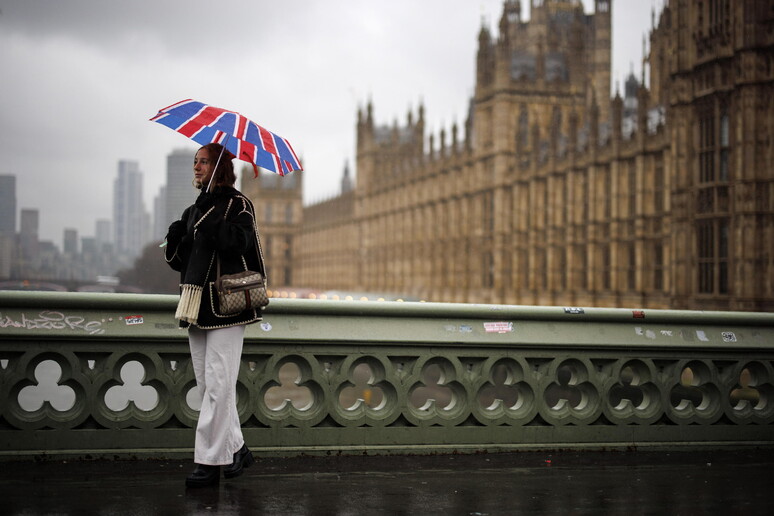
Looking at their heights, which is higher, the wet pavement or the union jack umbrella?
the union jack umbrella

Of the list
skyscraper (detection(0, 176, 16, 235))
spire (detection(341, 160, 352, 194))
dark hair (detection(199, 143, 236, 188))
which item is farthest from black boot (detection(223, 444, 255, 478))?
spire (detection(341, 160, 352, 194))

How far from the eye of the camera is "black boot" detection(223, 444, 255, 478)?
4.39 metres

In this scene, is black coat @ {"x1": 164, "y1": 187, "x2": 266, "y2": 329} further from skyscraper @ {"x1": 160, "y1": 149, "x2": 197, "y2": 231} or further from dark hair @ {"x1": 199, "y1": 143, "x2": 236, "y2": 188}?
skyscraper @ {"x1": 160, "y1": 149, "x2": 197, "y2": 231}

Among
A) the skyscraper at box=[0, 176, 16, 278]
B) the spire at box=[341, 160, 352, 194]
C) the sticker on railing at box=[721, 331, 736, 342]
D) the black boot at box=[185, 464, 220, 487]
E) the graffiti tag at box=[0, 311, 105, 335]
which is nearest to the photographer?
the black boot at box=[185, 464, 220, 487]

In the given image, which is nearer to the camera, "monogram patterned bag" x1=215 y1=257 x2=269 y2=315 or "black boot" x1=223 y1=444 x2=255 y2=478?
"monogram patterned bag" x1=215 y1=257 x2=269 y2=315

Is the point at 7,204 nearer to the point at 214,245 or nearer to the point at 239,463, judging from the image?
the point at 214,245

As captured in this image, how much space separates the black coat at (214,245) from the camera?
4.32 metres

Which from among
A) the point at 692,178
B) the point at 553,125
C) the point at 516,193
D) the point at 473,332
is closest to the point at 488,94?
the point at 516,193

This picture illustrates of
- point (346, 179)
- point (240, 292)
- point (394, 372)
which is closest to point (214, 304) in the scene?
point (240, 292)

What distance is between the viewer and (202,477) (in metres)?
4.22

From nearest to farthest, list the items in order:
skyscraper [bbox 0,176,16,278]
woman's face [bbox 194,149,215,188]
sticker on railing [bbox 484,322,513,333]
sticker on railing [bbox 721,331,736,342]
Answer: woman's face [bbox 194,149,215,188]
sticker on railing [bbox 484,322,513,333]
sticker on railing [bbox 721,331,736,342]
skyscraper [bbox 0,176,16,278]

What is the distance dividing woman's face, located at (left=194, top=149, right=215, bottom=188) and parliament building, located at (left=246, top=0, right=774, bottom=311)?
1972 centimetres

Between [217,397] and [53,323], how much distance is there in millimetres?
1075

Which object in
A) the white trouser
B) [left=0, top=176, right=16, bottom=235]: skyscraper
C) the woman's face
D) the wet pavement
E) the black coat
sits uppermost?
[left=0, top=176, right=16, bottom=235]: skyscraper
